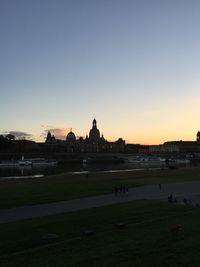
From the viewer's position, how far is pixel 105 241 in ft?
57.2

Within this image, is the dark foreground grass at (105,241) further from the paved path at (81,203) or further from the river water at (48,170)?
the river water at (48,170)

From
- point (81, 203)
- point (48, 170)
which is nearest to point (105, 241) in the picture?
point (81, 203)

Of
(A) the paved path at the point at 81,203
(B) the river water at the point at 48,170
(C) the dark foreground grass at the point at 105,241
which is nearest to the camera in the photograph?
(C) the dark foreground grass at the point at 105,241

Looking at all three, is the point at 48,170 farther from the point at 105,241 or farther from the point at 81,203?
the point at 105,241

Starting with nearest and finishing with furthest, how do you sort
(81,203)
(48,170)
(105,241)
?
(105,241) → (81,203) → (48,170)

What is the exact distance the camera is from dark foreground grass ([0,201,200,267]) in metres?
14.0

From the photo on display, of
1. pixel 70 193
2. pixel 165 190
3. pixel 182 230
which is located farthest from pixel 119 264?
pixel 165 190

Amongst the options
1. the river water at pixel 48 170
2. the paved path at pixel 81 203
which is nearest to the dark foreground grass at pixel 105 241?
the paved path at pixel 81 203

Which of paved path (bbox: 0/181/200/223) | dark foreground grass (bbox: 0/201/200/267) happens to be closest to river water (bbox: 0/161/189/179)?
paved path (bbox: 0/181/200/223)

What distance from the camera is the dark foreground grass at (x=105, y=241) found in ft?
45.9

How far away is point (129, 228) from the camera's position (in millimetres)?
20359

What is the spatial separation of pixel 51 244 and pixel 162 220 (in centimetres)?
737

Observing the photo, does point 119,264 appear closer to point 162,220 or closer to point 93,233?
point 93,233

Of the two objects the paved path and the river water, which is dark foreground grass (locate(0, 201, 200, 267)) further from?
the river water
